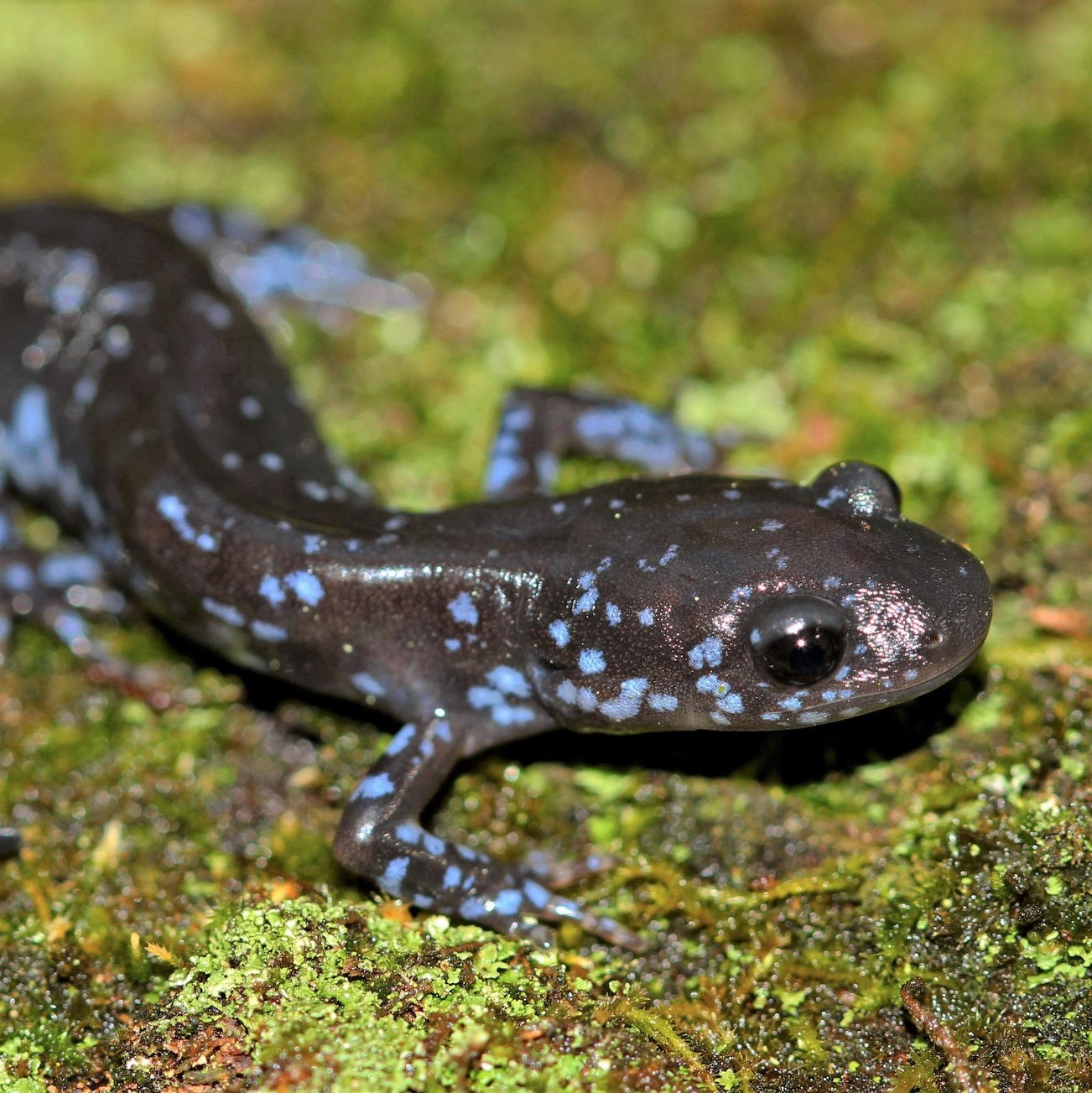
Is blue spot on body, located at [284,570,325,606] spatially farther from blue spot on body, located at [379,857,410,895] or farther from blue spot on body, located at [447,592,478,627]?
blue spot on body, located at [379,857,410,895]

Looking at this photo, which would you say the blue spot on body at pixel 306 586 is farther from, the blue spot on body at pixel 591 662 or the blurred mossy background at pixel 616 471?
the blue spot on body at pixel 591 662

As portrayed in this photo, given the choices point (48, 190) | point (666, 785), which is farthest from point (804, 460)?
point (48, 190)

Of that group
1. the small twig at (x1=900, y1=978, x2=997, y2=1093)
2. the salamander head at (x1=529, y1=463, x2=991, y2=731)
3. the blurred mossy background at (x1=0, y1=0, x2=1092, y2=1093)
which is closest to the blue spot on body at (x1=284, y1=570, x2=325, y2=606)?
the blurred mossy background at (x1=0, y1=0, x2=1092, y2=1093)

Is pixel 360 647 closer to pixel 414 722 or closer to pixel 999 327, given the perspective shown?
pixel 414 722

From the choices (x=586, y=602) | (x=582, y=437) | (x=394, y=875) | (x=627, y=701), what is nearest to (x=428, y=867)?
(x=394, y=875)

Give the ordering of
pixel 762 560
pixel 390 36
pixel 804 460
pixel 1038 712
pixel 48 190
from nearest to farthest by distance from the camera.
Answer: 1. pixel 762 560
2. pixel 1038 712
3. pixel 804 460
4. pixel 48 190
5. pixel 390 36
